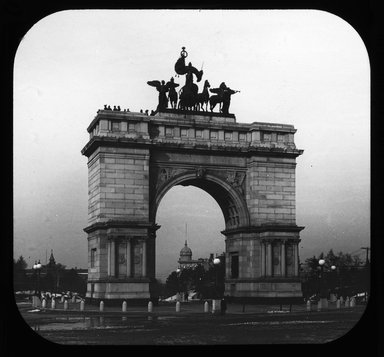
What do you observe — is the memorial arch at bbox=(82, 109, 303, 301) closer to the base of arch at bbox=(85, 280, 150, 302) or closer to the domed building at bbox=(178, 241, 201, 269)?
the base of arch at bbox=(85, 280, 150, 302)

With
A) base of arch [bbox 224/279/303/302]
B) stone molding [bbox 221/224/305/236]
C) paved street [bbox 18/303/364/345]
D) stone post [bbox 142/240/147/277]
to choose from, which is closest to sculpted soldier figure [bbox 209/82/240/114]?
stone molding [bbox 221/224/305/236]

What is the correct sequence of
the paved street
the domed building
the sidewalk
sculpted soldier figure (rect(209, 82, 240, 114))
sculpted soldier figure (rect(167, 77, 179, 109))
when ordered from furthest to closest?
the domed building < sculpted soldier figure (rect(209, 82, 240, 114)) < sculpted soldier figure (rect(167, 77, 179, 109)) < the sidewalk < the paved street

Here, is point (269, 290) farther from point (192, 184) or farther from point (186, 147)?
point (186, 147)

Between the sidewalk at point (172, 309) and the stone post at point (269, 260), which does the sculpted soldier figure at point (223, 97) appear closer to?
the stone post at point (269, 260)

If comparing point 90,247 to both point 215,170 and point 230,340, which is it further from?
point 230,340

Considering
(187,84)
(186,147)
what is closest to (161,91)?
(187,84)

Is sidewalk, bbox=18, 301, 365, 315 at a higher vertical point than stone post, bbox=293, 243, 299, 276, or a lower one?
lower
